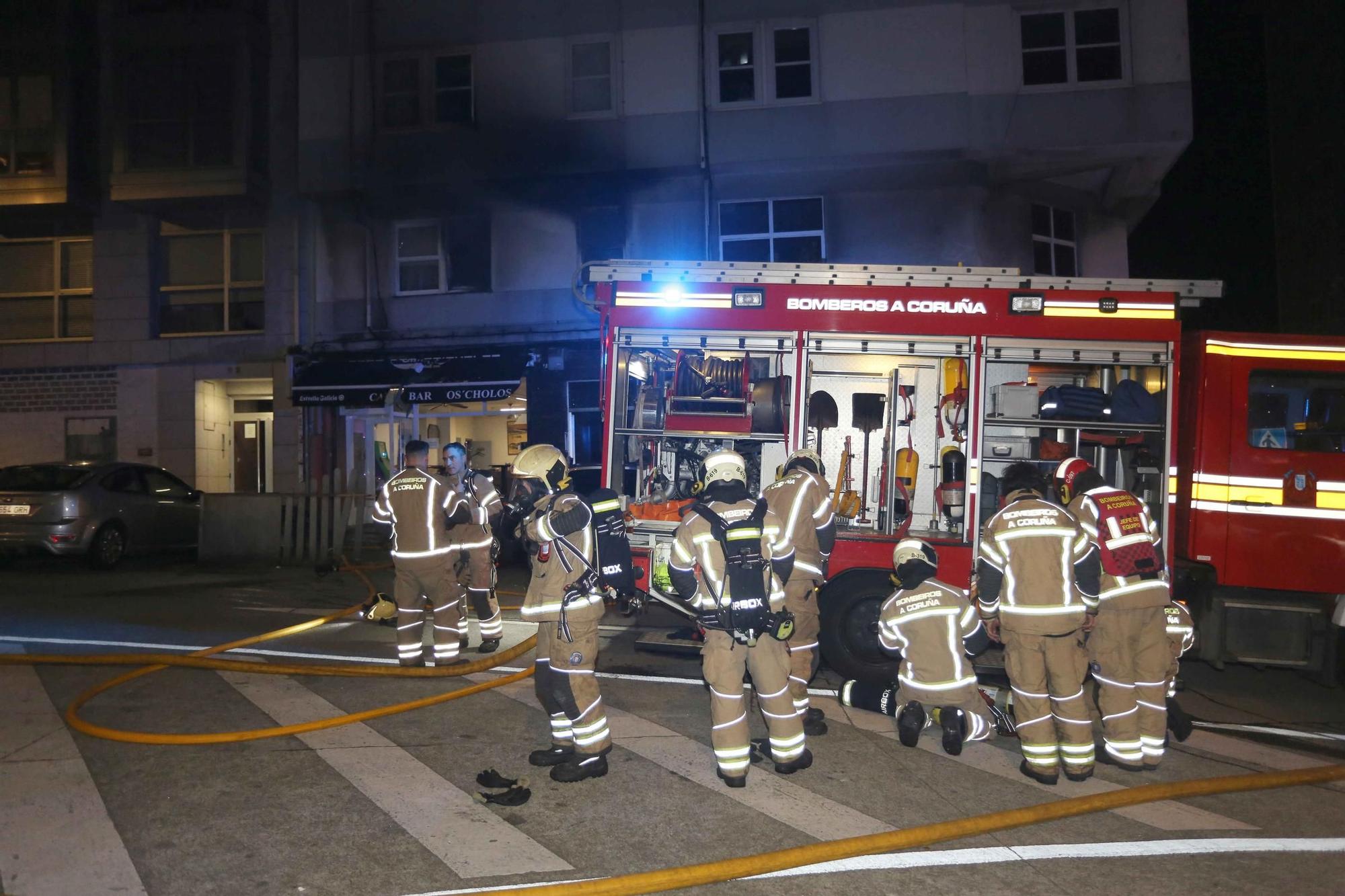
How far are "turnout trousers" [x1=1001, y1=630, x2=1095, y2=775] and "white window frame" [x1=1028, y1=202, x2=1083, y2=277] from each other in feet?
39.3

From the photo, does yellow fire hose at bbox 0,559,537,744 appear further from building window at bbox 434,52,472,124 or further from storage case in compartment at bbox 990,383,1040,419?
building window at bbox 434,52,472,124

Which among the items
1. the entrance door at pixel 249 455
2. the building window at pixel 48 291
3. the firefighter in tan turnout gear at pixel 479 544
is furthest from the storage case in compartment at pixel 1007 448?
the building window at pixel 48 291

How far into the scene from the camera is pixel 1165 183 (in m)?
24.1

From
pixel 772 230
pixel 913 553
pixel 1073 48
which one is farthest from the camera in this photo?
pixel 772 230

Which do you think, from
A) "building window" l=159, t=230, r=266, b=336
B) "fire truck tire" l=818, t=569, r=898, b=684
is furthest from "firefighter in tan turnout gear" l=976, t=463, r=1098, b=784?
"building window" l=159, t=230, r=266, b=336

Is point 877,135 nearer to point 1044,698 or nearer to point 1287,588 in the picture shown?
point 1287,588

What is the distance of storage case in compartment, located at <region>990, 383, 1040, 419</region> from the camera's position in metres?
7.28

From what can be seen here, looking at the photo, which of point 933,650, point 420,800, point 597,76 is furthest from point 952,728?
point 597,76

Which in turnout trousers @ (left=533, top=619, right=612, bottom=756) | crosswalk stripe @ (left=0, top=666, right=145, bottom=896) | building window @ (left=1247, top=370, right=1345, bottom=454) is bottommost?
crosswalk stripe @ (left=0, top=666, right=145, bottom=896)

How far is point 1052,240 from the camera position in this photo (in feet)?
53.9

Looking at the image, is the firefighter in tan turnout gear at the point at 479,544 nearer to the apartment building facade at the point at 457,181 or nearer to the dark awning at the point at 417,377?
the dark awning at the point at 417,377

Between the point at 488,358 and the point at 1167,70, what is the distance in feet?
37.7

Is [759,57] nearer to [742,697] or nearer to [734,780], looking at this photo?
[742,697]

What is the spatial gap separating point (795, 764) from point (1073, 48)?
46.0 feet
